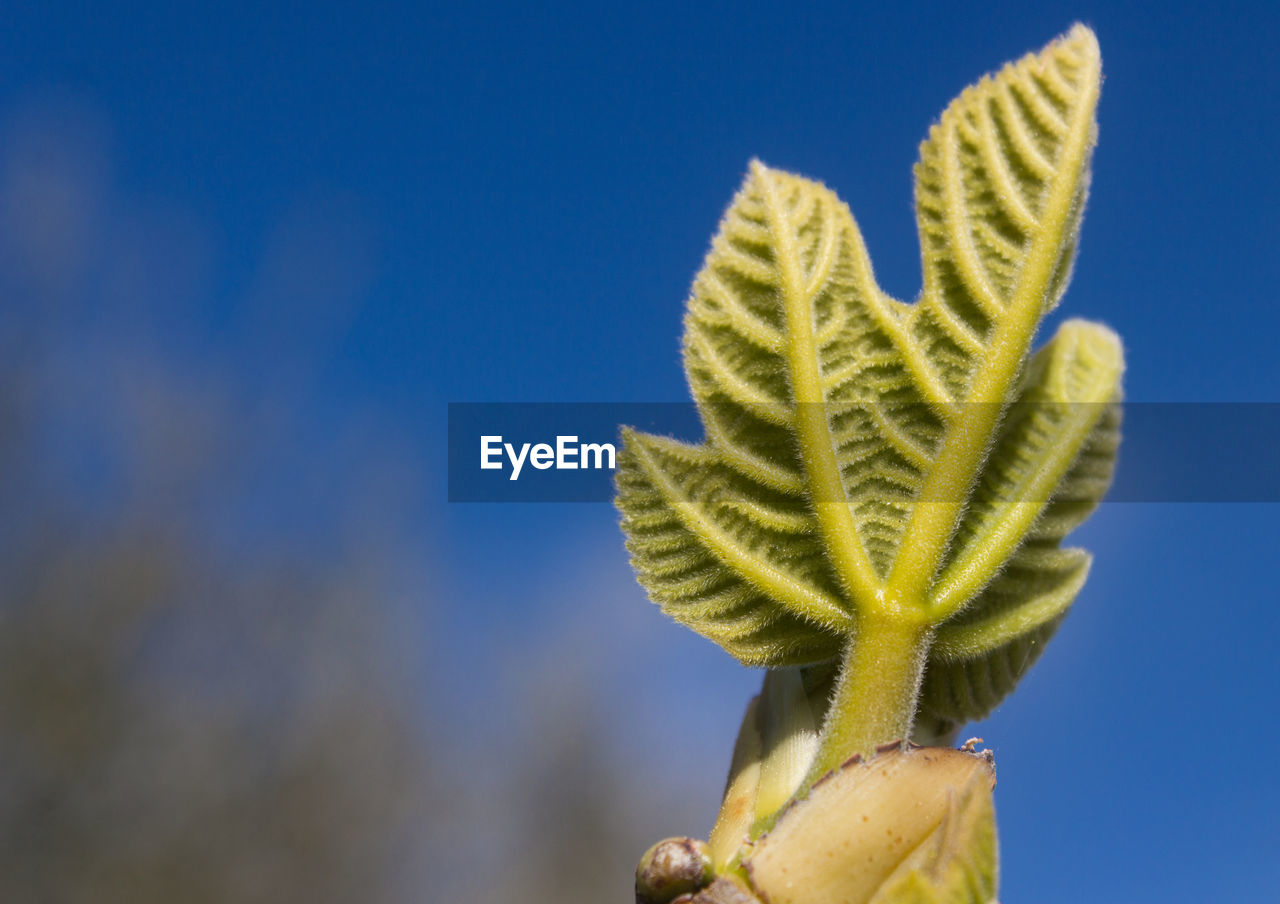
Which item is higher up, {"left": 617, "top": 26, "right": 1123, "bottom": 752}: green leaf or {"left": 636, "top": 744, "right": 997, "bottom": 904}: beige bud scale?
{"left": 617, "top": 26, "right": 1123, "bottom": 752}: green leaf

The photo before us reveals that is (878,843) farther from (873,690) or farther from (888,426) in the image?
(888,426)

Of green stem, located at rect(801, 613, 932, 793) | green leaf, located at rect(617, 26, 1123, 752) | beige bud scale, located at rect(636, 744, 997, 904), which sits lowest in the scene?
beige bud scale, located at rect(636, 744, 997, 904)

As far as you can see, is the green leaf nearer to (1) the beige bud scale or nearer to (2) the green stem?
(2) the green stem

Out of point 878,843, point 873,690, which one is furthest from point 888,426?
point 878,843

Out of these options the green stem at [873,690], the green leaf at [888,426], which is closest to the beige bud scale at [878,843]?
the green stem at [873,690]

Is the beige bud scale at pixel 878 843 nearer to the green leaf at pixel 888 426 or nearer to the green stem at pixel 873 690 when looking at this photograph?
the green stem at pixel 873 690

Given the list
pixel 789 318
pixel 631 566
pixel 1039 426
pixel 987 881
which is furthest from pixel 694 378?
pixel 987 881

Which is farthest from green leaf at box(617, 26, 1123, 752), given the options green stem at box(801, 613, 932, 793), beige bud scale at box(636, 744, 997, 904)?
beige bud scale at box(636, 744, 997, 904)

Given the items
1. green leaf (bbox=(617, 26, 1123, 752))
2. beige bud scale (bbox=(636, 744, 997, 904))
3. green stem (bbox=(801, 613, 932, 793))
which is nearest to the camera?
beige bud scale (bbox=(636, 744, 997, 904))
